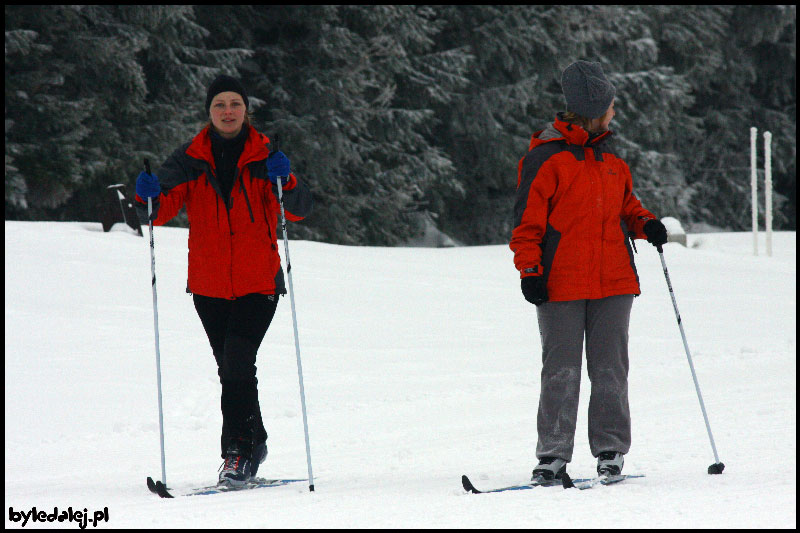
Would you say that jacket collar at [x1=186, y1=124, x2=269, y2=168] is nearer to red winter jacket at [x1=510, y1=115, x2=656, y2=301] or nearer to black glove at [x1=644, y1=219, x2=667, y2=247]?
red winter jacket at [x1=510, y1=115, x2=656, y2=301]

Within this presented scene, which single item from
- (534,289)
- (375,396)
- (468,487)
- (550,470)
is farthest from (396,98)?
(468,487)

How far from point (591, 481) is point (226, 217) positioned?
1.83 m

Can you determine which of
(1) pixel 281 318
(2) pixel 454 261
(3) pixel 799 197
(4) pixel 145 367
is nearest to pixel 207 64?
(2) pixel 454 261

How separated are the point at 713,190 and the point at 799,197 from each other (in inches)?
96.2

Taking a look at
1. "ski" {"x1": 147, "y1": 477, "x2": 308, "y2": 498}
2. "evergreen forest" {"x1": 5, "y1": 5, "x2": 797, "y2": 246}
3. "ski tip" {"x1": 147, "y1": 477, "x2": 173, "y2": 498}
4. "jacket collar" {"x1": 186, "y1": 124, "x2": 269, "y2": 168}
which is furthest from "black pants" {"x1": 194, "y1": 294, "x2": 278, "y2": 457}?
"evergreen forest" {"x1": 5, "y1": 5, "x2": 797, "y2": 246}

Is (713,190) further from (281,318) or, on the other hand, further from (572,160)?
(572,160)

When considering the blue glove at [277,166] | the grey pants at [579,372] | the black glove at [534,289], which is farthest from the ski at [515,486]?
the blue glove at [277,166]

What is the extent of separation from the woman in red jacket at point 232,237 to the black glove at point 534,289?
1.06 metres

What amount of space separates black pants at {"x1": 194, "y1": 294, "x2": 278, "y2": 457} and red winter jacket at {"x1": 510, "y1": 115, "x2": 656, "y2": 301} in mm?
1126

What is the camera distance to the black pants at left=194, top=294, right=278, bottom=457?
454 centimetres

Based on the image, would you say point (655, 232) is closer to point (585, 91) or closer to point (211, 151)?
point (585, 91)

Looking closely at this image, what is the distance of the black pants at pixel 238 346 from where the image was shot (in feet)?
14.9

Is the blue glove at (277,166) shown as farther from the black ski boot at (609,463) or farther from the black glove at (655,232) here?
the black ski boot at (609,463)

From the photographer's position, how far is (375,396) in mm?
7355
